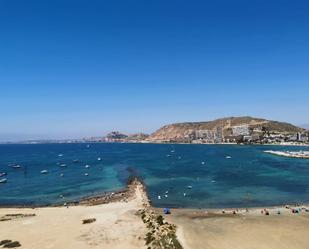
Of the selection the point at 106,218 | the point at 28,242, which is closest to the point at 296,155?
the point at 106,218

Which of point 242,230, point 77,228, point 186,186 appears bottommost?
point 242,230

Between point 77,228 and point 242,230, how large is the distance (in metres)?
21.5

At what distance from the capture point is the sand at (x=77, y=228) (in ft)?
132

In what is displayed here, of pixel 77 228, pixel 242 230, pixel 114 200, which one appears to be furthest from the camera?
pixel 114 200

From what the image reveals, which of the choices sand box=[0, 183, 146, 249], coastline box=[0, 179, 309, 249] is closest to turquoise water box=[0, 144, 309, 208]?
coastline box=[0, 179, 309, 249]

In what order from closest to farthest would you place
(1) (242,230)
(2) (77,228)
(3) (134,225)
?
(1) (242,230), (2) (77,228), (3) (134,225)

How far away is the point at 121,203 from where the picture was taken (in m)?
64.8

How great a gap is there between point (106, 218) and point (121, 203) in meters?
12.4

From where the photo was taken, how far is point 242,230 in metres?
45.5

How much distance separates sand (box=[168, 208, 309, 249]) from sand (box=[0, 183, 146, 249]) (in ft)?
20.3

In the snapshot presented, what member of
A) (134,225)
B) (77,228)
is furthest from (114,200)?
(77,228)

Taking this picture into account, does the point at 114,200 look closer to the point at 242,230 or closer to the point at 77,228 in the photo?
the point at 77,228

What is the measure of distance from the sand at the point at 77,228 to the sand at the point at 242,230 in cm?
618

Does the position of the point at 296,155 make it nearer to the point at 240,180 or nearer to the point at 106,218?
the point at 240,180
